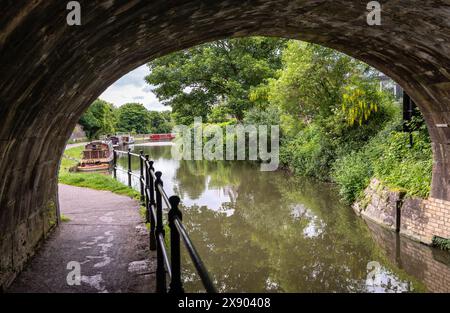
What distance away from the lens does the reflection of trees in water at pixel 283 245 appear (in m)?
6.07

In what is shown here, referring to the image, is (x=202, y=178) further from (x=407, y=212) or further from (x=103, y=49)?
(x=103, y=49)

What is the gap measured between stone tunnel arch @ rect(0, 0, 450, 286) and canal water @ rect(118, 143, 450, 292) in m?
2.46

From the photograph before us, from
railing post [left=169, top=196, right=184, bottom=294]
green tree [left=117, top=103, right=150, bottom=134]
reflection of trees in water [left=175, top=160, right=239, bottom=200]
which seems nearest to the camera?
railing post [left=169, top=196, right=184, bottom=294]

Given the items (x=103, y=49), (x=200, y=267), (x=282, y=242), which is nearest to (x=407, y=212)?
(x=282, y=242)

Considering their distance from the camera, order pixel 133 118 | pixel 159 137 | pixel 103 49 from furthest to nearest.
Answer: pixel 133 118
pixel 159 137
pixel 103 49

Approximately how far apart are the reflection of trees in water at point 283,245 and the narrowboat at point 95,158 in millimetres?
10793

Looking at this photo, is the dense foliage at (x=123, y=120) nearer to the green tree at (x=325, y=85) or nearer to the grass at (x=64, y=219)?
the green tree at (x=325, y=85)

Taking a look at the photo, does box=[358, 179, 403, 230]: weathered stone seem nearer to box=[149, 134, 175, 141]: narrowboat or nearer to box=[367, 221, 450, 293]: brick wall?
box=[367, 221, 450, 293]: brick wall

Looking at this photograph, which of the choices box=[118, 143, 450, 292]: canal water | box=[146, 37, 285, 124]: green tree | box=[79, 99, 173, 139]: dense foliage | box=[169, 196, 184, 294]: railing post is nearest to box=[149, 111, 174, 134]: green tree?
box=[79, 99, 173, 139]: dense foliage

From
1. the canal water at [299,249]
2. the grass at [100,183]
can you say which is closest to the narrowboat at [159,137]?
the canal water at [299,249]

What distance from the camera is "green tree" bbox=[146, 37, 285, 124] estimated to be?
989 inches

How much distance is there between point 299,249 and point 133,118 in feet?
255

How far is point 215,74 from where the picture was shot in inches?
1011
